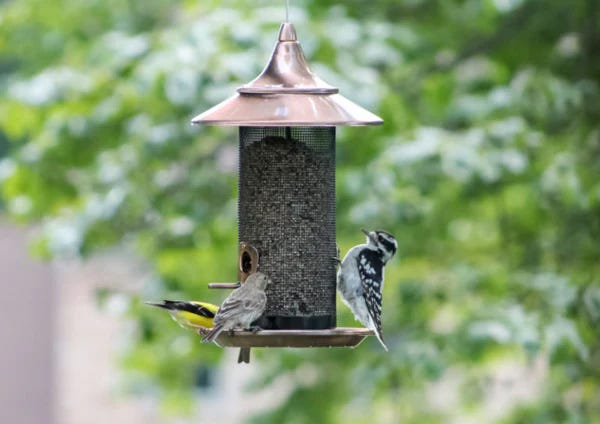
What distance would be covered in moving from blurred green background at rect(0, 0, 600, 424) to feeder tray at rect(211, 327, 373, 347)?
9.07 feet

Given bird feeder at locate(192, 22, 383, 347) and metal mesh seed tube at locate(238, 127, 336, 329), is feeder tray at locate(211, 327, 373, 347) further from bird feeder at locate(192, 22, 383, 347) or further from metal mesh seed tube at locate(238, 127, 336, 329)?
metal mesh seed tube at locate(238, 127, 336, 329)

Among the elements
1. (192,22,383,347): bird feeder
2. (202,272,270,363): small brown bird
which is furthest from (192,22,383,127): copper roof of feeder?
(202,272,270,363): small brown bird

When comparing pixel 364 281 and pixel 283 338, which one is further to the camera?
pixel 364 281

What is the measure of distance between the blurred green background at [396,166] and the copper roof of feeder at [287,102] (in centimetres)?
302

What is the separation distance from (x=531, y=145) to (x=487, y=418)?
15.2 ft

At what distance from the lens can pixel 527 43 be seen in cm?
1105

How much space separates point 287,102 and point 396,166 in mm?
3709

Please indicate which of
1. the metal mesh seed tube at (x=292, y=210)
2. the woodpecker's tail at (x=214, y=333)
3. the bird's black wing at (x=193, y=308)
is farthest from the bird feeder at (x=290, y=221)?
the woodpecker's tail at (x=214, y=333)

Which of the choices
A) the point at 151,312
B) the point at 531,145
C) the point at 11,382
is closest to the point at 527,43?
the point at 531,145

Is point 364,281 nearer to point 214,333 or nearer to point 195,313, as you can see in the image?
point 195,313

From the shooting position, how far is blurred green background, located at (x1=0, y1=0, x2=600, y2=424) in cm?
941

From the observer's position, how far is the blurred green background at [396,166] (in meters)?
9.41

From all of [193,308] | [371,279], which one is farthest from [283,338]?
[371,279]

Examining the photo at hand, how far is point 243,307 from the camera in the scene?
240 inches
